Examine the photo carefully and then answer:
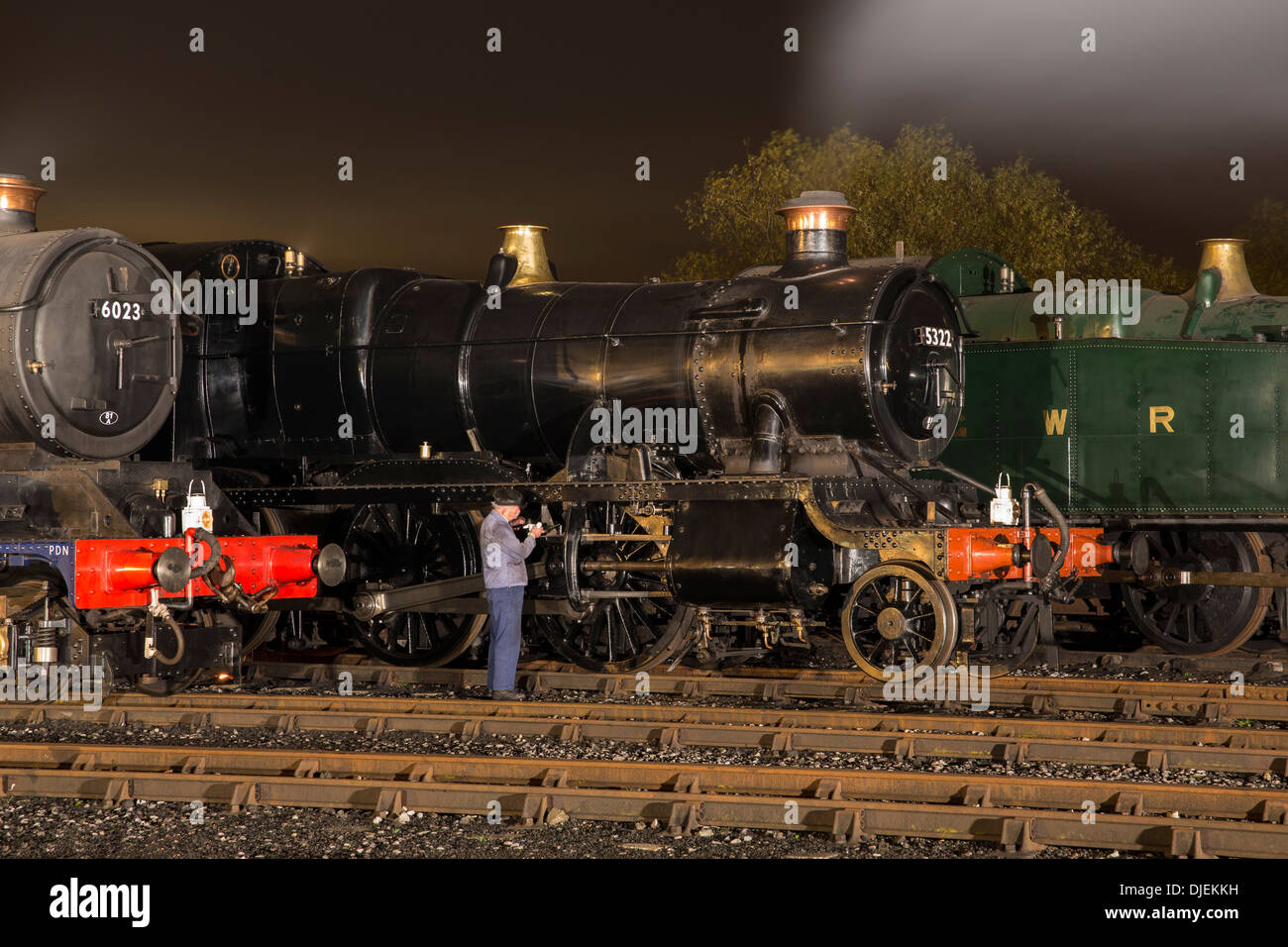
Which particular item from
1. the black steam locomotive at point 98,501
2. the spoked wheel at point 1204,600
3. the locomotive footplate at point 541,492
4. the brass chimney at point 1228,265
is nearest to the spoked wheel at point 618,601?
the locomotive footplate at point 541,492

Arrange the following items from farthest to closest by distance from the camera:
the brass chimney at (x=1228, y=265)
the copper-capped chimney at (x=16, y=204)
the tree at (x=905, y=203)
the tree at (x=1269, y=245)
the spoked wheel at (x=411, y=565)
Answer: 1. the tree at (x=1269, y=245)
2. the tree at (x=905, y=203)
3. the brass chimney at (x=1228, y=265)
4. the spoked wheel at (x=411, y=565)
5. the copper-capped chimney at (x=16, y=204)

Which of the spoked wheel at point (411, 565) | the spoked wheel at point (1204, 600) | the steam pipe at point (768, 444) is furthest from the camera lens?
the spoked wheel at point (1204, 600)

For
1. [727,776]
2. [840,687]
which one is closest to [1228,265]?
[840,687]

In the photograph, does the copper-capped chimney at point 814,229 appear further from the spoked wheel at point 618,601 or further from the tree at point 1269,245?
the tree at point 1269,245

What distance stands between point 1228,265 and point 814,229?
522cm

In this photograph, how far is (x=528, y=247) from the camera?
435 inches

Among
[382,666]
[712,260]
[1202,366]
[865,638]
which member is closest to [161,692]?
[382,666]

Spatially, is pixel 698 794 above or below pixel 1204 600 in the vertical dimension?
below

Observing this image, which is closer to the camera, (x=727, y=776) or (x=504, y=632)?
(x=727, y=776)

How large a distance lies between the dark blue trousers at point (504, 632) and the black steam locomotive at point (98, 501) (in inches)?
47.4

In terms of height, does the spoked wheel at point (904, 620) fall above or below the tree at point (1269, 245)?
below

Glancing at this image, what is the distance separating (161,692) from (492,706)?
2192 mm

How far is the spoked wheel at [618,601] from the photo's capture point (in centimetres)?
973

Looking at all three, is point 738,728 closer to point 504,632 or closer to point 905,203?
point 504,632
